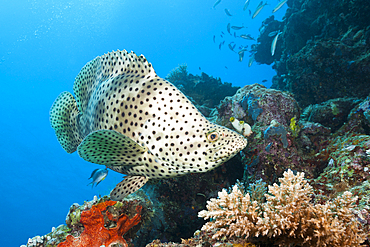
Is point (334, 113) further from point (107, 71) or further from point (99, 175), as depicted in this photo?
point (99, 175)

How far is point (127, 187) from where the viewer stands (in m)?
2.48

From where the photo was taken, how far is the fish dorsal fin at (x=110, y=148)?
6.94ft

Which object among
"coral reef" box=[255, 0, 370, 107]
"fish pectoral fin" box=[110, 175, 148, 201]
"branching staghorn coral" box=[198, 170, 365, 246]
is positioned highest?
"coral reef" box=[255, 0, 370, 107]

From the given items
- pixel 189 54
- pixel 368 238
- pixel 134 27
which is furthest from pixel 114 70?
pixel 189 54

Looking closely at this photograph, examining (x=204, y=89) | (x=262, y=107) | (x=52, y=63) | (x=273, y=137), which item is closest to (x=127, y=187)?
(x=273, y=137)

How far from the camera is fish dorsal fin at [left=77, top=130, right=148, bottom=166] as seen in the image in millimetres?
2115

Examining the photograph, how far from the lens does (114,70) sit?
119 inches

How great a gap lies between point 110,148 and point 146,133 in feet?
1.53

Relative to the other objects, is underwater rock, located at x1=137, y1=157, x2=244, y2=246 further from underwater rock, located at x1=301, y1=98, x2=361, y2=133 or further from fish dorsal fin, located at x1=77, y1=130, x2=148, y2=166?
underwater rock, located at x1=301, y1=98, x2=361, y2=133

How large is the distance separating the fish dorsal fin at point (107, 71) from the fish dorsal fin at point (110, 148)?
1042mm

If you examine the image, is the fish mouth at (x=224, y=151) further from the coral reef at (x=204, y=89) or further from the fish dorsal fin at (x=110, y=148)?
the coral reef at (x=204, y=89)

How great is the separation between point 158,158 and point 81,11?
101 m

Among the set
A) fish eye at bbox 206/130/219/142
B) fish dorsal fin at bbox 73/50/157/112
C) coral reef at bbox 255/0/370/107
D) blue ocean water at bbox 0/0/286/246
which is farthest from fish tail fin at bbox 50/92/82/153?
blue ocean water at bbox 0/0/286/246

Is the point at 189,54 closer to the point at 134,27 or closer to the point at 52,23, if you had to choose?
the point at 134,27
